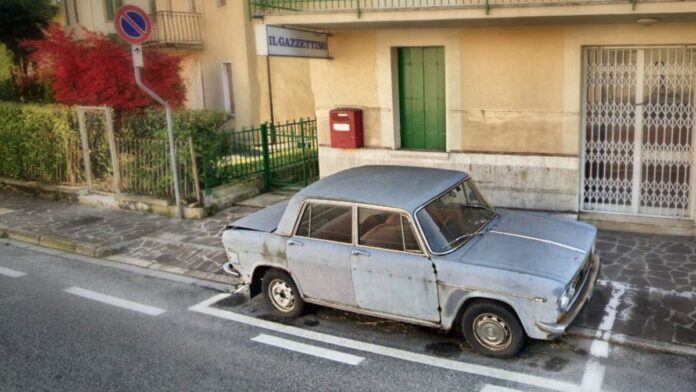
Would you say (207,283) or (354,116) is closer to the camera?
(207,283)

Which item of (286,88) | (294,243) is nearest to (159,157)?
(294,243)

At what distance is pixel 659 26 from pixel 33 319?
28.0 ft

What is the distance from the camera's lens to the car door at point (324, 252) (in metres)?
6.36

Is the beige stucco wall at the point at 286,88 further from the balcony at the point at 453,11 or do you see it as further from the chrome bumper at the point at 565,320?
the chrome bumper at the point at 565,320

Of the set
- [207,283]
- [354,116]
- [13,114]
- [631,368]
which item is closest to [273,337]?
[207,283]

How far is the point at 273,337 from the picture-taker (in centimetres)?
652

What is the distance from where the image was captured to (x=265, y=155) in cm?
1246

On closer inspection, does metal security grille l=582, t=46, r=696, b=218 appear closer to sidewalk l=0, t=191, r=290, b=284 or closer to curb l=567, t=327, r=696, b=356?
curb l=567, t=327, r=696, b=356

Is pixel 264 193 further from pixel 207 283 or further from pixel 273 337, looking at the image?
pixel 273 337

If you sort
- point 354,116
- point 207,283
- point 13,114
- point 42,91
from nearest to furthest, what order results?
1. point 207,283
2. point 354,116
3. point 13,114
4. point 42,91

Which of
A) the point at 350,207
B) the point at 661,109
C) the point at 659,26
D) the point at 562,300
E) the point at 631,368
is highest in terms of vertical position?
the point at 659,26

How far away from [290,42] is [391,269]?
4970 mm

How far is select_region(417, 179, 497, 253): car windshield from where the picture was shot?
238 inches

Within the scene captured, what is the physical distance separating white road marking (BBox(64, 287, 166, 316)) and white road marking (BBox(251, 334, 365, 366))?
1.57 m
